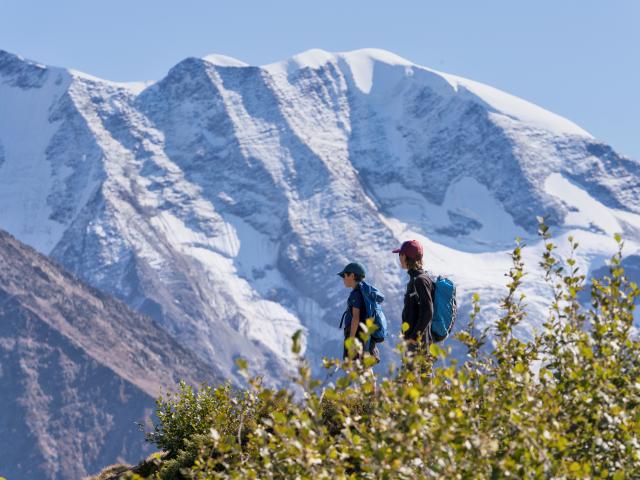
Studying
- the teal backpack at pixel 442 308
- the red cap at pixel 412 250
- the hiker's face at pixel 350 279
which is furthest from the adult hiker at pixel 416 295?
the hiker's face at pixel 350 279

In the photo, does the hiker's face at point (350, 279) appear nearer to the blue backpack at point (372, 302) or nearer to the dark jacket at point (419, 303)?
the blue backpack at point (372, 302)

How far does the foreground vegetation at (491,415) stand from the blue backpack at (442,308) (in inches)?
198

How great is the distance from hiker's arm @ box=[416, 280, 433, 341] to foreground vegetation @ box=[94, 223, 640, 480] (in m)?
4.71

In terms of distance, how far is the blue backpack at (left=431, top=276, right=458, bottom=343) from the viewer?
15.9 metres

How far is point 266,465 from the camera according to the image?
305 inches

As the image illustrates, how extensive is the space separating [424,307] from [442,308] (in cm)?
43

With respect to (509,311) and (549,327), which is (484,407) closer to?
(549,327)

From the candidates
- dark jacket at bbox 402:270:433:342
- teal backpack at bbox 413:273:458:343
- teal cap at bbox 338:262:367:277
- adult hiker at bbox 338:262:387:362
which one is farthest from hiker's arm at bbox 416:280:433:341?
teal cap at bbox 338:262:367:277

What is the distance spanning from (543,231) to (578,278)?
2.58 feet

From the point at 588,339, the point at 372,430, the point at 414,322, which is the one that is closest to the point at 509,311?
the point at 588,339

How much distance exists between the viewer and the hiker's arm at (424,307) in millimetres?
15555

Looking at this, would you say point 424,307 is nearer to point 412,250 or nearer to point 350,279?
point 412,250

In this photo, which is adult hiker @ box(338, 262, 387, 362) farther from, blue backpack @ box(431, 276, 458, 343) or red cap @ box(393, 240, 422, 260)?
red cap @ box(393, 240, 422, 260)

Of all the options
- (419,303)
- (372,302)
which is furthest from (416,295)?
(372,302)
